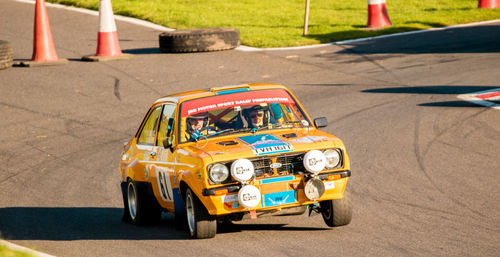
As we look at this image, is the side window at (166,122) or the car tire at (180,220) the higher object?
the side window at (166,122)

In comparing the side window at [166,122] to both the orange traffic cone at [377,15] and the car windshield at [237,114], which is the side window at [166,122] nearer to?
the car windshield at [237,114]

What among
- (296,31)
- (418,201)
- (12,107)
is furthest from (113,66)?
(418,201)

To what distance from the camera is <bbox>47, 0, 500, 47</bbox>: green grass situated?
2411cm

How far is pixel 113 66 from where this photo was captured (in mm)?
20250

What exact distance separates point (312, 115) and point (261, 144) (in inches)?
290

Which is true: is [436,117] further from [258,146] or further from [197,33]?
[197,33]

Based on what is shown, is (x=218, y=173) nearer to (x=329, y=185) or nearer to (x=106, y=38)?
(x=329, y=185)

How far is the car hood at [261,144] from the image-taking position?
7648mm

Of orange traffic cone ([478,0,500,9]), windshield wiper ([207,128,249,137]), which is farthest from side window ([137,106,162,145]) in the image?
orange traffic cone ([478,0,500,9])

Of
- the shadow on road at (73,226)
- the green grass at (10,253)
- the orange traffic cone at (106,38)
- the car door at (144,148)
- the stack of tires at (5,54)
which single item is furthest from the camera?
the orange traffic cone at (106,38)

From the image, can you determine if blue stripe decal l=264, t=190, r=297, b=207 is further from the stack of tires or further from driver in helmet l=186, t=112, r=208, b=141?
the stack of tires

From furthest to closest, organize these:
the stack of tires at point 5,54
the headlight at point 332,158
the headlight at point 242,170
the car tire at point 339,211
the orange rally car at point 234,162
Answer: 1. the stack of tires at point 5,54
2. the car tire at point 339,211
3. the headlight at point 332,158
4. the orange rally car at point 234,162
5. the headlight at point 242,170

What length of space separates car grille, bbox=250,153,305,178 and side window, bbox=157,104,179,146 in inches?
60.0

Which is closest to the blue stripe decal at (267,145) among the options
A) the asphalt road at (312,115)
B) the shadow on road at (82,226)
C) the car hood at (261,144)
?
the car hood at (261,144)
